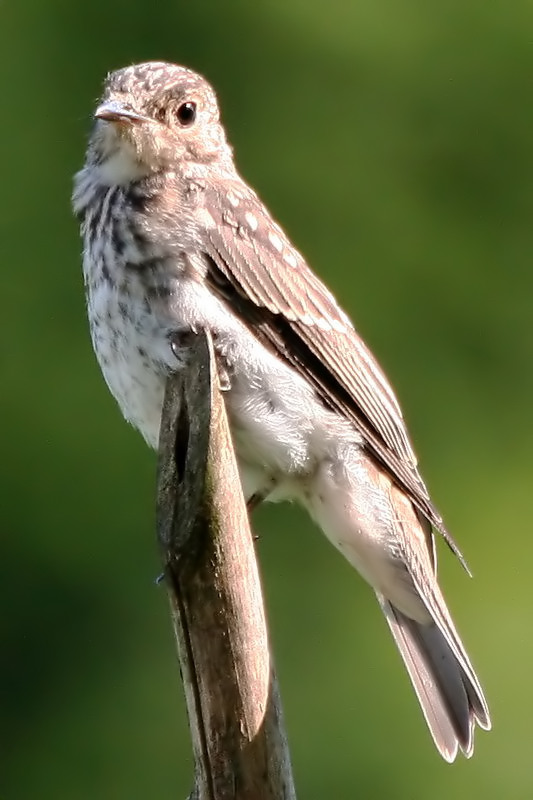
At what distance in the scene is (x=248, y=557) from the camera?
3.15 meters

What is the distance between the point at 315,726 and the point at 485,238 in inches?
93.9

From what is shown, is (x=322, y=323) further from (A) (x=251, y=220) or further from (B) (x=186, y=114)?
(B) (x=186, y=114)

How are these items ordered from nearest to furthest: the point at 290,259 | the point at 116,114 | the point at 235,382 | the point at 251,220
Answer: the point at 235,382, the point at 116,114, the point at 251,220, the point at 290,259

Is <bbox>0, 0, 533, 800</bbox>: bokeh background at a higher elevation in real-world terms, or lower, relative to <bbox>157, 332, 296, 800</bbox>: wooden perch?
higher

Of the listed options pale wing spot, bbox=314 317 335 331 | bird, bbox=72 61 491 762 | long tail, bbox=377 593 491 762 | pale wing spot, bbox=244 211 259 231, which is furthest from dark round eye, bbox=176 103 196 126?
long tail, bbox=377 593 491 762

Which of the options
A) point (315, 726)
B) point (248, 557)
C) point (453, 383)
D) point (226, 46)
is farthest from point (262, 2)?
point (248, 557)

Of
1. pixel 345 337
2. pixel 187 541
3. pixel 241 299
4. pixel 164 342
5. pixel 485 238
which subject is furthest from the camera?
pixel 485 238

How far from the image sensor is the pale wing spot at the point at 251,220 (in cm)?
433

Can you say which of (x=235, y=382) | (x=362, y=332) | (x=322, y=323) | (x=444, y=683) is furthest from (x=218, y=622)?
(x=362, y=332)

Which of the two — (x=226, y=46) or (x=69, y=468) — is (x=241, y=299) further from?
(x=226, y=46)

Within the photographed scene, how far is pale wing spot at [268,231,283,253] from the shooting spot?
441 cm

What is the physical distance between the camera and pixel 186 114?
4.48 meters

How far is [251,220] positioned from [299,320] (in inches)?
11.1

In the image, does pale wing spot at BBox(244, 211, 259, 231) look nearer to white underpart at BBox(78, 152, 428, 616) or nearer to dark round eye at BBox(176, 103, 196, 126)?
white underpart at BBox(78, 152, 428, 616)
